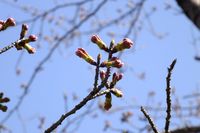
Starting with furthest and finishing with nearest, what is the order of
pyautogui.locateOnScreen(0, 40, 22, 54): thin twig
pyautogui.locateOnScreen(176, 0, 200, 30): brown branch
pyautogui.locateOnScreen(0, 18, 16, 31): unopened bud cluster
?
pyautogui.locateOnScreen(176, 0, 200, 30): brown branch < pyautogui.locateOnScreen(0, 18, 16, 31): unopened bud cluster < pyautogui.locateOnScreen(0, 40, 22, 54): thin twig

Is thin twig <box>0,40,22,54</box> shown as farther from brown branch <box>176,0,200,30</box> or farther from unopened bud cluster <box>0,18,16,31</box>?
brown branch <box>176,0,200,30</box>

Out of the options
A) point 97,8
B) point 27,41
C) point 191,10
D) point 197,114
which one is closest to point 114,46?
point 27,41

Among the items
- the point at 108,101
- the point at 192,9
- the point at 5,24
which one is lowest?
→ the point at 192,9

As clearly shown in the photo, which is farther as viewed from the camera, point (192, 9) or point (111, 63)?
point (192, 9)

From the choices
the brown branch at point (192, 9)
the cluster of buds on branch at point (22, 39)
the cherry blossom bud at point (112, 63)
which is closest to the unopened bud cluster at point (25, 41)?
the cluster of buds on branch at point (22, 39)

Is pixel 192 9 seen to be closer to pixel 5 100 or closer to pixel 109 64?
pixel 109 64

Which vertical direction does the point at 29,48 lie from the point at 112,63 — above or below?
above

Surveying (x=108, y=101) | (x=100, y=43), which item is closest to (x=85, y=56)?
(x=100, y=43)

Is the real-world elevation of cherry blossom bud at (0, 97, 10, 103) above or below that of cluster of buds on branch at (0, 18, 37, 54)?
below

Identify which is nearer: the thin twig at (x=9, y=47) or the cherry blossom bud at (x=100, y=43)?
the thin twig at (x=9, y=47)

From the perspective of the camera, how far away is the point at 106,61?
1308mm

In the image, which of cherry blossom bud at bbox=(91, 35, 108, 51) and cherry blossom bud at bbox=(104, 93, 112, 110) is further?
cherry blossom bud at bbox=(91, 35, 108, 51)

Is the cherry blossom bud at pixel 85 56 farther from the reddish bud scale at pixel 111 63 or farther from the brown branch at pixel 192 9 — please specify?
the brown branch at pixel 192 9

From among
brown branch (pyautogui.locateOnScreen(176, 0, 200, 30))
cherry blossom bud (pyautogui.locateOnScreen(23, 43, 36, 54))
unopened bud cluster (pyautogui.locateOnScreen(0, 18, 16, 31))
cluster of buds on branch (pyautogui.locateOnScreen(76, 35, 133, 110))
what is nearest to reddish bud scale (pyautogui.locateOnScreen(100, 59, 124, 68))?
cluster of buds on branch (pyautogui.locateOnScreen(76, 35, 133, 110))
